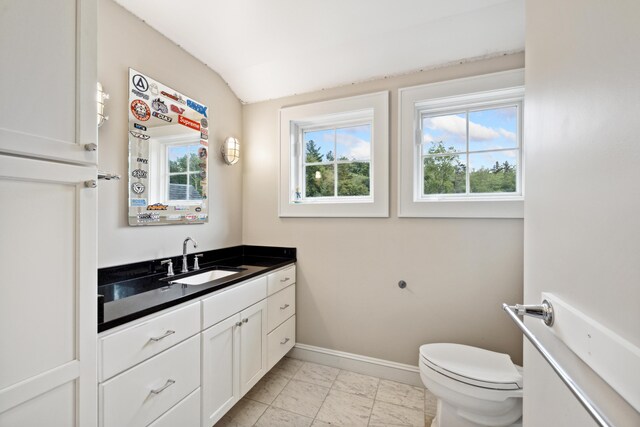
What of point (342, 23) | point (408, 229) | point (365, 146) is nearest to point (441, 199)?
point (408, 229)

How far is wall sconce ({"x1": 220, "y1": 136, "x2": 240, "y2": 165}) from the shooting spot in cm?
224

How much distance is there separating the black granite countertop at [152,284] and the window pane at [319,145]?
2.70ft

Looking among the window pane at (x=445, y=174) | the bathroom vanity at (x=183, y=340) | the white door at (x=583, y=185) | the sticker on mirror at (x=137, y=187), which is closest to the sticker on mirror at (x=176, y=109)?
the sticker on mirror at (x=137, y=187)

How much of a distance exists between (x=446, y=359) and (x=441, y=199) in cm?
103

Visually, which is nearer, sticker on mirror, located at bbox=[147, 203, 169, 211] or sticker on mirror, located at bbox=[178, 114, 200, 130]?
sticker on mirror, located at bbox=[147, 203, 169, 211]

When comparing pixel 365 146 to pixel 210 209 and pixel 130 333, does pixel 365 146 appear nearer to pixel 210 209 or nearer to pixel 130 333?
pixel 210 209

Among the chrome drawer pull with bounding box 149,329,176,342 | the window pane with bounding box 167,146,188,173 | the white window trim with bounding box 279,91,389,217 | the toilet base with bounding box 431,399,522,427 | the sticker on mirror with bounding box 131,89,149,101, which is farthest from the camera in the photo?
the white window trim with bounding box 279,91,389,217

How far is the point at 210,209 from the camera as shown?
85.0 inches

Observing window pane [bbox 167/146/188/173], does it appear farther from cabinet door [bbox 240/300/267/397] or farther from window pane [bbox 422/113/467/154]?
window pane [bbox 422/113/467/154]

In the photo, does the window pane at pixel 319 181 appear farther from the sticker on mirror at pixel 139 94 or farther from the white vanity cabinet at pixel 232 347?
the sticker on mirror at pixel 139 94

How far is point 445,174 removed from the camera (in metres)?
2.00

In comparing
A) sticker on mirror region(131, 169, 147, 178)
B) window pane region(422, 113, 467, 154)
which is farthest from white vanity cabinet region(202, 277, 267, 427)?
window pane region(422, 113, 467, 154)

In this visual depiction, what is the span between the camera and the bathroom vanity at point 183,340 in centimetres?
100

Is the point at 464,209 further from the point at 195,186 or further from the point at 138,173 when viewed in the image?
the point at 138,173
